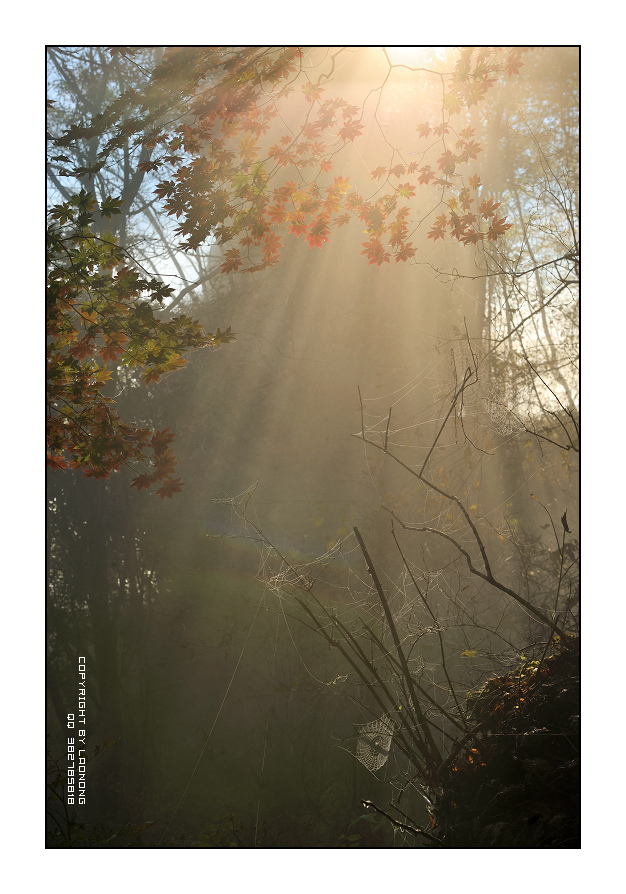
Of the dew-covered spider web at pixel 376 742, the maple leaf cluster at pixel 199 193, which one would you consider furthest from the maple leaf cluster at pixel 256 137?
the dew-covered spider web at pixel 376 742

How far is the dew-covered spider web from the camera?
1986mm

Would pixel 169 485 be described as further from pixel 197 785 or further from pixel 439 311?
pixel 439 311

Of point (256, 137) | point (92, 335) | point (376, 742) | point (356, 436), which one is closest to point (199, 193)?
point (256, 137)

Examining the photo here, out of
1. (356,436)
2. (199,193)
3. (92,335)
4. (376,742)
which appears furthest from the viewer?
(356,436)

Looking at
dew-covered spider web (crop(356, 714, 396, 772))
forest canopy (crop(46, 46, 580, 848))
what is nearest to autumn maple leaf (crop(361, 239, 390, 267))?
forest canopy (crop(46, 46, 580, 848))

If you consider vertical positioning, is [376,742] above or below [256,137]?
below

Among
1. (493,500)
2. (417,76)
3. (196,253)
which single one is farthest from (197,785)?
(417,76)

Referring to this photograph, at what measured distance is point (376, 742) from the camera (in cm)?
202

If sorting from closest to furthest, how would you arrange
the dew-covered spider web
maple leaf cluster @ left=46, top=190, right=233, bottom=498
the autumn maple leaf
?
maple leaf cluster @ left=46, top=190, right=233, bottom=498
the dew-covered spider web
the autumn maple leaf

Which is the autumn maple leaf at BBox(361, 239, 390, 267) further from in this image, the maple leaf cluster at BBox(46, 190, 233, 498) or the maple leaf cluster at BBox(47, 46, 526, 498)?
the maple leaf cluster at BBox(46, 190, 233, 498)

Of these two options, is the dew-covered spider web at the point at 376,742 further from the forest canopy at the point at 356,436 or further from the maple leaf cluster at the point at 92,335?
the maple leaf cluster at the point at 92,335

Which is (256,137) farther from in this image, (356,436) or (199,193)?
(356,436)

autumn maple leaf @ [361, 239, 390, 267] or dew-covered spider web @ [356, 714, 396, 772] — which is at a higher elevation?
autumn maple leaf @ [361, 239, 390, 267]

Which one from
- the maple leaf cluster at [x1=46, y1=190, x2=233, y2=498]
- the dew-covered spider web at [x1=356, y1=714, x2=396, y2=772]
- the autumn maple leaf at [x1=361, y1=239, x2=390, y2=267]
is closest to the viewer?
the maple leaf cluster at [x1=46, y1=190, x2=233, y2=498]
